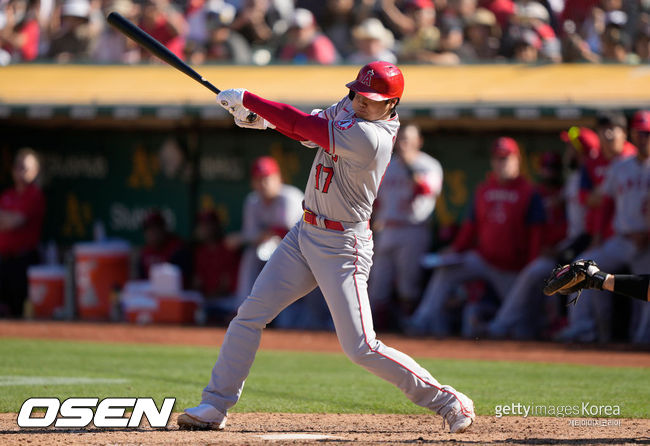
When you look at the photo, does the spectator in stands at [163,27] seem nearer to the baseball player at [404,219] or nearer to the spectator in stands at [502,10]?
the baseball player at [404,219]

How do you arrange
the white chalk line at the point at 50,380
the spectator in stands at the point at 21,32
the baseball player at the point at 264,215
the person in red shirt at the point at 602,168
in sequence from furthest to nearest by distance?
the spectator in stands at the point at 21,32, the baseball player at the point at 264,215, the person in red shirt at the point at 602,168, the white chalk line at the point at 50,380

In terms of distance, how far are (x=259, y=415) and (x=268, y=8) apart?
784 cm

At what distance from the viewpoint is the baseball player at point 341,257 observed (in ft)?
15.1

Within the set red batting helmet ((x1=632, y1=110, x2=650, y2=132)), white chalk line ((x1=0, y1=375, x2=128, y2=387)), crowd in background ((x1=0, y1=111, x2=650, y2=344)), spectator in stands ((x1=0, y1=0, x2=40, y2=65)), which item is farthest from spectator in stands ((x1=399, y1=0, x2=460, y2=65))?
white chalk line ((x1=0, y1=375, x2=128, y2=387))

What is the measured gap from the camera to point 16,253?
1106 cm

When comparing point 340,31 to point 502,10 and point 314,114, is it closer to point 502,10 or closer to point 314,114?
point 502,10

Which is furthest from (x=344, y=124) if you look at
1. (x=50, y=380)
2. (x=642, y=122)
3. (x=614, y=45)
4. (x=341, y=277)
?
(x=614, y=45)

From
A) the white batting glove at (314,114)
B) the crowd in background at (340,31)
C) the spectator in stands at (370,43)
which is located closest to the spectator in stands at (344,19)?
the crowd in background at (340,31)

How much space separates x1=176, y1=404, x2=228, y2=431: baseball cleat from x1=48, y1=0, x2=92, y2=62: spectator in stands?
799 cm

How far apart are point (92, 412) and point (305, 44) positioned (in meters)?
6.90

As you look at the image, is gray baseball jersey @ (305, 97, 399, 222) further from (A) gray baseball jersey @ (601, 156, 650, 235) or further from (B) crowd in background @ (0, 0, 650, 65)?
(B) crowd in background @ (0, 0, 650, 65)

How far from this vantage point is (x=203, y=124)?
37.6ft

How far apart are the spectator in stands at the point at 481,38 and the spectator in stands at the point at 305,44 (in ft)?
4.67

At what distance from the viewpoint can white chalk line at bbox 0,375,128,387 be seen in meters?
6.07
